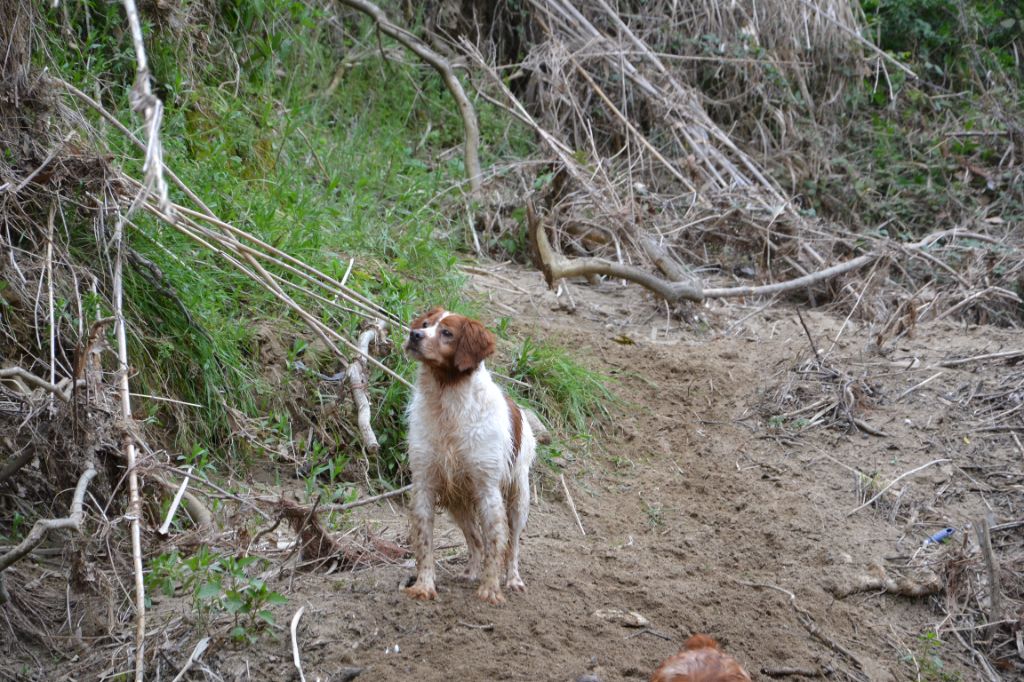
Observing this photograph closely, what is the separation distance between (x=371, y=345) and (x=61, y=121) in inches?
81.6

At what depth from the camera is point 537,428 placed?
21.5ft

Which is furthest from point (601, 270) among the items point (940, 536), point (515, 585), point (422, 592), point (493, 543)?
point (422, 592)

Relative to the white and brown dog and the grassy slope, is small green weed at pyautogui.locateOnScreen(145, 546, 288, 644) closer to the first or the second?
the white and brown dog

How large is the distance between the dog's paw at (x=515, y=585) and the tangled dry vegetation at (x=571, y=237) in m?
0.63

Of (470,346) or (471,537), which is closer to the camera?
(470,346)

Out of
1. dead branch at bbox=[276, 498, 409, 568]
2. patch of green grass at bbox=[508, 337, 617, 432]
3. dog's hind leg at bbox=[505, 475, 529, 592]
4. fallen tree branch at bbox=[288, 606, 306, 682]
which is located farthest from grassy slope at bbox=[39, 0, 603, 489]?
fallen tree branch at bbox=[288, 606, 306, 682]

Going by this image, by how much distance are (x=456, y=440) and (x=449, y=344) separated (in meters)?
0.43

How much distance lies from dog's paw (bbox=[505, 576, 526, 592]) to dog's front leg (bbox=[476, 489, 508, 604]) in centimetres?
16

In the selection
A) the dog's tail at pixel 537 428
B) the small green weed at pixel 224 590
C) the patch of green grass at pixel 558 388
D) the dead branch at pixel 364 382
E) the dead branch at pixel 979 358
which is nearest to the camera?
the small green weed at pixel 224 590

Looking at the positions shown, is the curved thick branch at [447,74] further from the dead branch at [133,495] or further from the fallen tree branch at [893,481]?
the dead branch at [133,495]

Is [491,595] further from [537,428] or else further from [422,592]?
[537,428]

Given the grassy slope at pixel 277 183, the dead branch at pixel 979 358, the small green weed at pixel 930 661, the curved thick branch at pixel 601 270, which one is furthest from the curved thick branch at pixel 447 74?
the small green weed at pixel 930 661

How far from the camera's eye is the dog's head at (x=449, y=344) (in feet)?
15.6

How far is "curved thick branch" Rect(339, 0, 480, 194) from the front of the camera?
944cm
